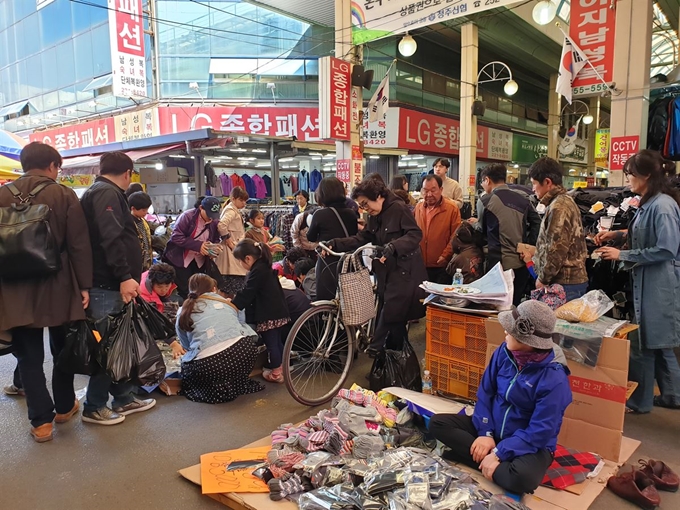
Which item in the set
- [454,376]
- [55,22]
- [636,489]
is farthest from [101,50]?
[636,489]

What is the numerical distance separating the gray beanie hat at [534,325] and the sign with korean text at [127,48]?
14.3 metres

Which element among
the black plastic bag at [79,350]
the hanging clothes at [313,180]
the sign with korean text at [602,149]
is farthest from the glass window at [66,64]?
the black plastic bag at [79,350]

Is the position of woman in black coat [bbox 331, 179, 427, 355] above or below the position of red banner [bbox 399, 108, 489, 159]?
below

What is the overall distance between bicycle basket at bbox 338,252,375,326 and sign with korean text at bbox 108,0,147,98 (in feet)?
41.9

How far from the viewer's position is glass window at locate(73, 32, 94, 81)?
58.3ft

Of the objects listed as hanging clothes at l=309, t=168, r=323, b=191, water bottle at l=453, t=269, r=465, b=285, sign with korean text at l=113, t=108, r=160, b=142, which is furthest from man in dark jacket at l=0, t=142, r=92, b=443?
sign with korean text at l=113, t=108, r=160, b=142

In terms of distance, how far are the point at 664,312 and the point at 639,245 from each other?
0.52 meters

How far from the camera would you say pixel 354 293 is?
3904mm

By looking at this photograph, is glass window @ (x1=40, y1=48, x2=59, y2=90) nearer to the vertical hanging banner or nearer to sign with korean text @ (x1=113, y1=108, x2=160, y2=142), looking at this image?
sign with korean text @ (x1=113, y1=108, x2=160, y2=142)

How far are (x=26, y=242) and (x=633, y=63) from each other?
7.70m

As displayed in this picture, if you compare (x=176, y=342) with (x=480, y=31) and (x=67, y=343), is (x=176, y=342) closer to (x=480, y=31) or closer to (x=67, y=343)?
(x=67, y=343)

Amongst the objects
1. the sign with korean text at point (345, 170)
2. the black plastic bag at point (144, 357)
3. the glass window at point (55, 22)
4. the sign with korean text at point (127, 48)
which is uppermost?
the glass window at point (55, 22)

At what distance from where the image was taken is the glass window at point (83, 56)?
17.8 metres

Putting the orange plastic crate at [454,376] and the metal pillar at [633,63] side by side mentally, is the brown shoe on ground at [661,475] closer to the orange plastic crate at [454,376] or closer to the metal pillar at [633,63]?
the orange plastic crate at [454,376]
